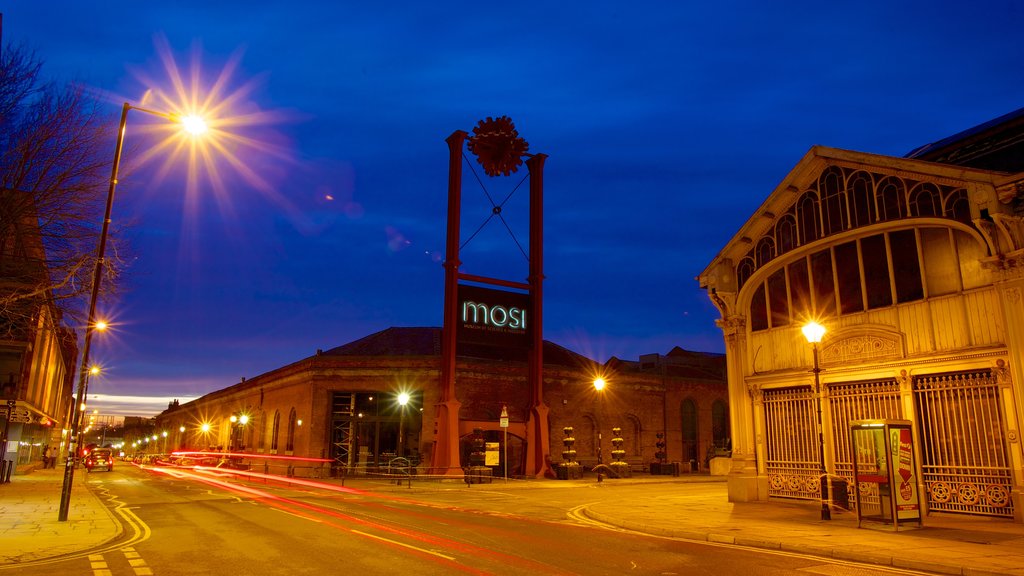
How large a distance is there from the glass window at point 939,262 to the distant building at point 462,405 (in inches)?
860

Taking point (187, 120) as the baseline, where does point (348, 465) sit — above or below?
below

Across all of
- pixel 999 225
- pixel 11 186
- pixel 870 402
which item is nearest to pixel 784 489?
pixel 870 402

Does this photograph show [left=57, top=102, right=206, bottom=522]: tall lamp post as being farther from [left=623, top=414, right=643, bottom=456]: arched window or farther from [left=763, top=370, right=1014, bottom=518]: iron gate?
[left=623, top=414, right=643, bottom=456]: arched window

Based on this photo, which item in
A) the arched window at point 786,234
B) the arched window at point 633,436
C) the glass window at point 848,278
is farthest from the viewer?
the arched window at point 633,436

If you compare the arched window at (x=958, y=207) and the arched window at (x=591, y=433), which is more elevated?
the arched window at (x=958, y=207)

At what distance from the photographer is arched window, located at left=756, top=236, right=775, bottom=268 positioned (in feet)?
67.8

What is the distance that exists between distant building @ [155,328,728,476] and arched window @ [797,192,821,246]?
19.0 metres

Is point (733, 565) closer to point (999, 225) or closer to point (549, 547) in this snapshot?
point (549, 547)

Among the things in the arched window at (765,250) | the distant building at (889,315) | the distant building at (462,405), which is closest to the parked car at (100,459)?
the distant building at (462,405)

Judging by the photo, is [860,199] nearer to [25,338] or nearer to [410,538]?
[410,538]

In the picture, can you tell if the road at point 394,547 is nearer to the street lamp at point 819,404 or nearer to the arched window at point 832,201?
the street lamp at point 819,404

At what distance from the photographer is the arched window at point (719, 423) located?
5008 centimetres

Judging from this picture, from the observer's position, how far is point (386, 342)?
147 ft

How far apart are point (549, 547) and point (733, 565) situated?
10.3 ft
